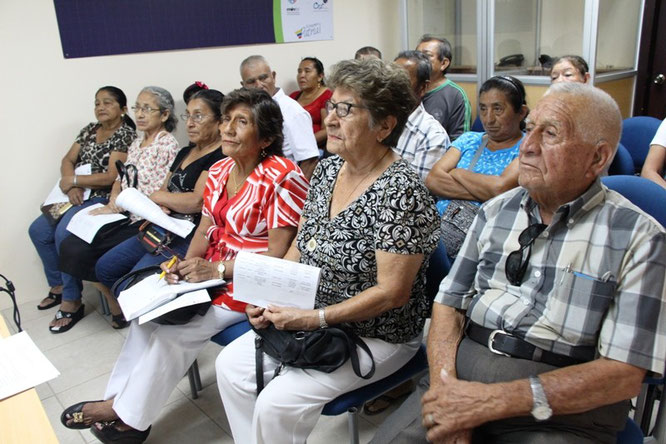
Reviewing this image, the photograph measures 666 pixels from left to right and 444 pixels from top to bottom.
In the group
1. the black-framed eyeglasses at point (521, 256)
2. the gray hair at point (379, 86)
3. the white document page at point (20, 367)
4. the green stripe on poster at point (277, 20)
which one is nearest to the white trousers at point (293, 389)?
the black-framed eyeglasses at point (521, 256)

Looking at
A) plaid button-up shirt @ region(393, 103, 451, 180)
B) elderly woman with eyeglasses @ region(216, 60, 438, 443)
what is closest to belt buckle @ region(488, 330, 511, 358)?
elderly woman with eyeglasses @ region(216, 60, 438, 443)

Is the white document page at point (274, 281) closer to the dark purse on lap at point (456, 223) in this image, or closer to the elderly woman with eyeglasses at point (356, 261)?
the elderly woman with eyeglasses at point (356, 261)

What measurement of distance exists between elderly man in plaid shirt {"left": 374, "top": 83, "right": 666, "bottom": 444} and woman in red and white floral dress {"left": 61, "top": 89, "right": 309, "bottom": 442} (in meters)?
0.83

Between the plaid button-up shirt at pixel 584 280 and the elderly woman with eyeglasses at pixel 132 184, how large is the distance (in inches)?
85.1

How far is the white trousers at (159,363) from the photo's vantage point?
191 centimetres

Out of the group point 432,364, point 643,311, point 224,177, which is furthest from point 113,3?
point 643,311

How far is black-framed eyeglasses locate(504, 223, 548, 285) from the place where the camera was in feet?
4.31

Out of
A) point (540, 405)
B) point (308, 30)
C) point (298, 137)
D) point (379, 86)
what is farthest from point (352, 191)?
point (308, 30)

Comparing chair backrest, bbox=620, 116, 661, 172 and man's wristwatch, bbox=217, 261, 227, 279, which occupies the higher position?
chair backrest, bbox=620, 116, 661, 172

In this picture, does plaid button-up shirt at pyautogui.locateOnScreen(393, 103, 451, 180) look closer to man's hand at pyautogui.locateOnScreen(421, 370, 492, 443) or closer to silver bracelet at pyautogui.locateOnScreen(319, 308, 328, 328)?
silver bracelet at pyautogui.locateOnScreen(319, 308, 328, 328)

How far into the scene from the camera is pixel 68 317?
319 centimetres

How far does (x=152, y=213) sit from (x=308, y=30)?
2.55 m

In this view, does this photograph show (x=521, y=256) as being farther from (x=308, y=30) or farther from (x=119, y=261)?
(x=308, y=30)

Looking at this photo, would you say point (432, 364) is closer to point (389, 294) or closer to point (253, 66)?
point (389, 294)
